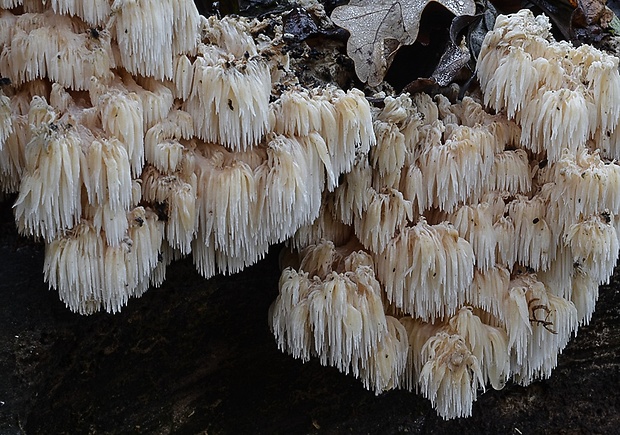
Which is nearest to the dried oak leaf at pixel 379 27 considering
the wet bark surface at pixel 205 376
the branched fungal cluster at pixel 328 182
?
the branched fungal cluster at pixel 328 182

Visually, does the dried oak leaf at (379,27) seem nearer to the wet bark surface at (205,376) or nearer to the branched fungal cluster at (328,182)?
the branched fungal cluster at (328,182)

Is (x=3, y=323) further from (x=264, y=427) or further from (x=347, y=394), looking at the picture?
(x=347, y=394)

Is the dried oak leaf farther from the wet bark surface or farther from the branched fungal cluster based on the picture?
the wet bark surface

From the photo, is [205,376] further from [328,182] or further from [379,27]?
[379,27]

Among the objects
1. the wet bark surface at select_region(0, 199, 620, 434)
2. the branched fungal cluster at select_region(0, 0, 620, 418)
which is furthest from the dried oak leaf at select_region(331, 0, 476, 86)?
the wet bark surface at select_region(0, 199, 620, 434)

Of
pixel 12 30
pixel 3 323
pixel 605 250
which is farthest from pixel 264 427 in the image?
pixel 12 30
